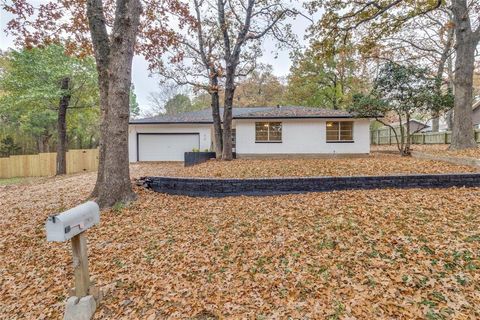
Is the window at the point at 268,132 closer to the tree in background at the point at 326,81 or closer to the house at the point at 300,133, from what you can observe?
the house at the point at 300,133

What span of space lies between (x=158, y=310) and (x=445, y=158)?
9770 millimetres

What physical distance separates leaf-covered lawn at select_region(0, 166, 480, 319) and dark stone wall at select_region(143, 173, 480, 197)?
0.59 m

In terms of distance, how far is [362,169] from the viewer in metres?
7.73

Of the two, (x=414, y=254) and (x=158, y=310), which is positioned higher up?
(x=414, y=254)

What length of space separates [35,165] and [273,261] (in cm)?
1791

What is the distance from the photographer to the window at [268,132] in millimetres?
14142

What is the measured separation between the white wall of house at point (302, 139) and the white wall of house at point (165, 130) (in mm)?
2784

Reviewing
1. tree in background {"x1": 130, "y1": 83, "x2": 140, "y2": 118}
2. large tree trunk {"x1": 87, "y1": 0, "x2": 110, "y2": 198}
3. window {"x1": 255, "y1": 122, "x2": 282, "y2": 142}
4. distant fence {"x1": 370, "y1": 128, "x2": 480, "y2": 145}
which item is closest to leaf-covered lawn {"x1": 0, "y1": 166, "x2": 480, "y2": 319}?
large tree trunk {"x1": 87, "y1": 0, "x2": 110, "y2": 198}

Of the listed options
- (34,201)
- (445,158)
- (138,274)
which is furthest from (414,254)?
(34,201)

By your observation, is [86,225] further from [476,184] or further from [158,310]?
[476,184]

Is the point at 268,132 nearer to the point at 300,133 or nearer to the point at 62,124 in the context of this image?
the point at 300,133

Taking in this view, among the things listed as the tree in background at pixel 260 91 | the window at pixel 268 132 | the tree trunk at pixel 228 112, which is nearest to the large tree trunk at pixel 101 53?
the tree trunk at pixel 228 112

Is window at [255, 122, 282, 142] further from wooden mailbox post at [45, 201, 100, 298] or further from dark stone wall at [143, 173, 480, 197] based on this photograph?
wooden mailbox post at [45, 201, 100, 298]

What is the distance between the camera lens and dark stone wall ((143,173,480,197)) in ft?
20.2
